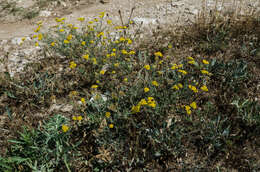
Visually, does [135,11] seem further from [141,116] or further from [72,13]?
[141,116]

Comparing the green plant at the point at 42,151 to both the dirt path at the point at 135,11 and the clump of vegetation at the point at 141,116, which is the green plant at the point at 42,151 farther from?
the dirt path at the point at 135,11

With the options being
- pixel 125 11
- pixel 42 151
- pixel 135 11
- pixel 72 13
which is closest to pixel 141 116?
pixel 42 151

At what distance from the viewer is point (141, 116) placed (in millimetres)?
2709

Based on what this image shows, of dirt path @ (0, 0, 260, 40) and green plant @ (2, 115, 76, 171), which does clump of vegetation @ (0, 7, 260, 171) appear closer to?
green plant @ (2, 115, 76, 171)

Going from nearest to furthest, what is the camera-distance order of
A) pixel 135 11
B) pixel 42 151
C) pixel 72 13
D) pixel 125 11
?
pixel 42 151 < pixel 135 11 < pixel 125 11 < pixel 72 13

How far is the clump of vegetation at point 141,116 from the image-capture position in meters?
2.32

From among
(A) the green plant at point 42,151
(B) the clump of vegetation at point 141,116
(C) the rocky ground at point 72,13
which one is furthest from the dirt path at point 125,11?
(A) the green plant at point 42,151

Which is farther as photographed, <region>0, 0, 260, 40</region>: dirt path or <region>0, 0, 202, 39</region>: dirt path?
<region>0, 0, 202, 39</region>: dirt path

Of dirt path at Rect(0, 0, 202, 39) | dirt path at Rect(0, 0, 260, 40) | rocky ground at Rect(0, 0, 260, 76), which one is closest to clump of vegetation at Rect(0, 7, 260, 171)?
→ rocky ground at Rect(0, 0, 260, 76)

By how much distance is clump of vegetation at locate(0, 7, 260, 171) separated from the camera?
2322mm

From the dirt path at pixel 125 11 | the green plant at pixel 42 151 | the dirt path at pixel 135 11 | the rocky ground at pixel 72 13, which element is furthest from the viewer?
the dirt path at pixel 125 11

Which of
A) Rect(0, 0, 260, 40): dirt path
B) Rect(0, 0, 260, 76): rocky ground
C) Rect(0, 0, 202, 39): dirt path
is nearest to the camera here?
Rect(0, 0, 260, 76): rocky ground

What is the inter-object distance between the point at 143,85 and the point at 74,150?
1282mm

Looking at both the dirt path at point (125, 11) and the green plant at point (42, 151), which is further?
the dirt path at point (125, 11)
